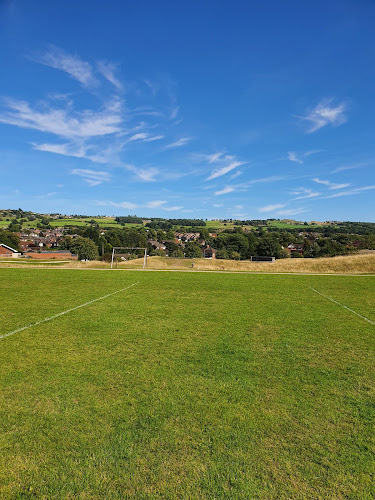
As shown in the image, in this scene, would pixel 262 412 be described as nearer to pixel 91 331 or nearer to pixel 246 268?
pixel 91 331

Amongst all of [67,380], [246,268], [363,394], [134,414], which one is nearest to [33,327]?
[67,380]

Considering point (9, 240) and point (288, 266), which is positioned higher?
point (9, 240)

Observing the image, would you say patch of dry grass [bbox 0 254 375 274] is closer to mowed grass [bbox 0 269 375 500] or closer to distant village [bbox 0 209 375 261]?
distant village [bbox 0 209 375 261]

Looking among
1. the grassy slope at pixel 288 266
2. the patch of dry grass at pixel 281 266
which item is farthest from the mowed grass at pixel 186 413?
the grassy slope at pixel 288 266

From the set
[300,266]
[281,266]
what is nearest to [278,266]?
[281,266]

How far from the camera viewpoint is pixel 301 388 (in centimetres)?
414

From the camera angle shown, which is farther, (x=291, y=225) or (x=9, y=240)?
(x=291, y=225)

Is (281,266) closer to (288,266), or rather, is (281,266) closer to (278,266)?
(278,266)

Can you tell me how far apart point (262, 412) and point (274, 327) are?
4.28 metres

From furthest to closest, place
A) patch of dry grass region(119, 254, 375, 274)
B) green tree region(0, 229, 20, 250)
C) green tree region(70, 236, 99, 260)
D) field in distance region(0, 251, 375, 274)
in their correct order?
green tree region(0, 229, 20, 250), green tree region(70, 236, 99, 260), patch of dry grass region(119, 254, 375, 274), field in distance region(0, 251, 375, 274)

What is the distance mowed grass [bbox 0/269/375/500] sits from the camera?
8.11ft

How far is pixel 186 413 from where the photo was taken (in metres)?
3.45

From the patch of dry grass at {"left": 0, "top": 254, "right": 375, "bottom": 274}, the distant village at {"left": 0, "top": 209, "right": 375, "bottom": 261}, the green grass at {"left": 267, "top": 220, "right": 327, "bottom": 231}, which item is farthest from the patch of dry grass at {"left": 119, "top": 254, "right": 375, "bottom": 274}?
the green grass at {"left": 267, "top": 220, "right": 327, "bottom": 231}

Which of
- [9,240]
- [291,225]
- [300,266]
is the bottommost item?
[300,266]
